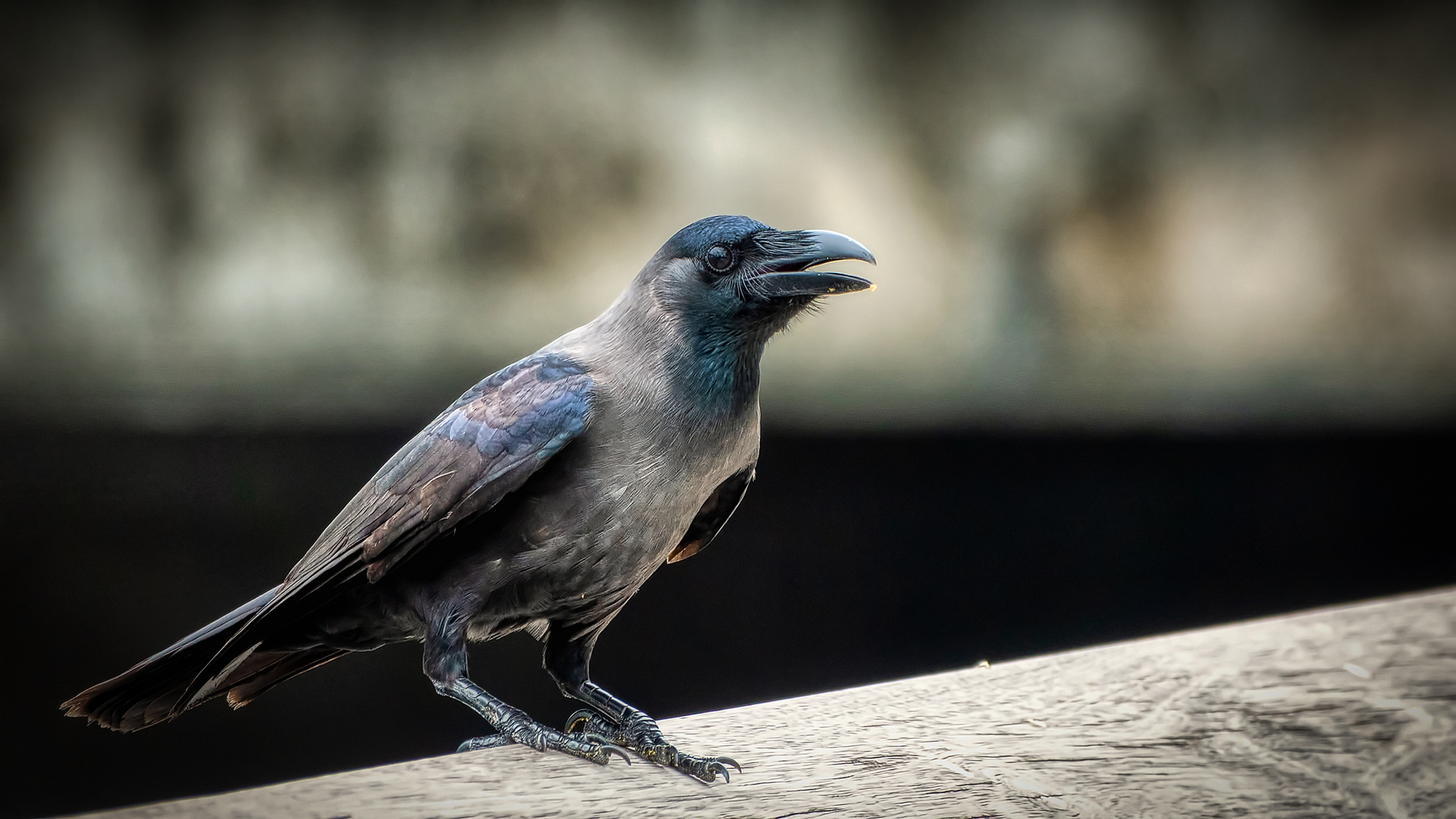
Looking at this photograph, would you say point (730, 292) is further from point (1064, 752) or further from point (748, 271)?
point (1064, 752)

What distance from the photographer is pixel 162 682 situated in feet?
6.29

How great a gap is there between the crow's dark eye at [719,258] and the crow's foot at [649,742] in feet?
2.79

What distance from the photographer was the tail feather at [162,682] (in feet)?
6.06

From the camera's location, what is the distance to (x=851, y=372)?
11.5 ft

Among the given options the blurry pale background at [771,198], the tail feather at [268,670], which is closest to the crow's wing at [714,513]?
the tail feather at [268,670]

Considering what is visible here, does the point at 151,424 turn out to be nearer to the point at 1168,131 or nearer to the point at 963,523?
the point at 963,523

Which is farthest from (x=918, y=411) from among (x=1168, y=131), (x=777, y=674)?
(x=1168, y=131)

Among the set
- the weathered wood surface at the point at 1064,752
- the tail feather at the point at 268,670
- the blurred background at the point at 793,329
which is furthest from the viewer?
the blurred background at the point at 793,329

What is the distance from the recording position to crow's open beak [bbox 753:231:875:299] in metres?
1.87

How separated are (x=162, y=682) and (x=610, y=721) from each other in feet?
2.81

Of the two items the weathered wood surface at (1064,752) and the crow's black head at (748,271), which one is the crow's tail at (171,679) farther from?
the crow's black head at (748,271)

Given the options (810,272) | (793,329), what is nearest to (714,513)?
(810,272)

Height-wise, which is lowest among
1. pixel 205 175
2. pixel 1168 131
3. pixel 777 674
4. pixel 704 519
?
pixel 777 674

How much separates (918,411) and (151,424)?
2.46 metres
